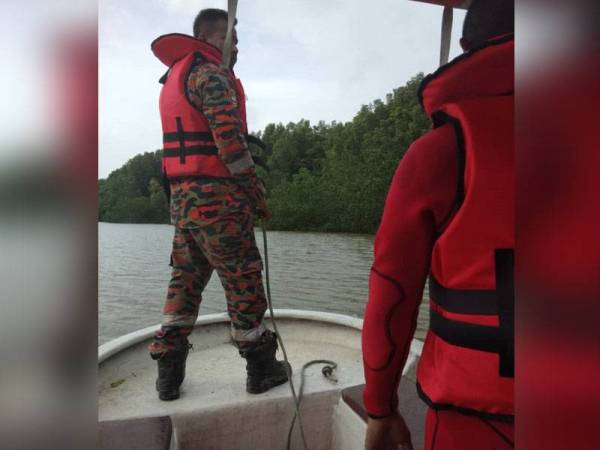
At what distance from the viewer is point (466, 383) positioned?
0.76 meters

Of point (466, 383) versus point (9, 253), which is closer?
point (9, 253)

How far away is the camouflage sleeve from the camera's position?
6.67 feet

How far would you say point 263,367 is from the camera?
2.13 meters

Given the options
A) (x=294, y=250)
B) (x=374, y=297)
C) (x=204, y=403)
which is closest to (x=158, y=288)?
(x=294, y=250)

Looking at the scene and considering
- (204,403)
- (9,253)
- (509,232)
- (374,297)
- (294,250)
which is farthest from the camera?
(294,250)

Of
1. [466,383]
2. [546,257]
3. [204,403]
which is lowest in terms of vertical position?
[204,403]

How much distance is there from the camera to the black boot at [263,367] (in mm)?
2109

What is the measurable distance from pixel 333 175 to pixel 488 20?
41.7 metres

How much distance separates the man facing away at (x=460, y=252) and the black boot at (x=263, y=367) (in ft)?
4.19

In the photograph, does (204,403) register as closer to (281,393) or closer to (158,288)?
(281,393)

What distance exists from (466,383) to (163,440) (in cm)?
110

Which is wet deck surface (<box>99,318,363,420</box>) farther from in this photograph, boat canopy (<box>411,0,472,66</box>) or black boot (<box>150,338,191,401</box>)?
boat canopy (<box>411,0,472,66</box>)

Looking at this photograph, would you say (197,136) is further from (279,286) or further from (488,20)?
(279,286)

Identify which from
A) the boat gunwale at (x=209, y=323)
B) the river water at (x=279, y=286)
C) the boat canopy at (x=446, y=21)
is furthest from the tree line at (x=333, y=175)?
the boat canopy at (x=446, y=21)
